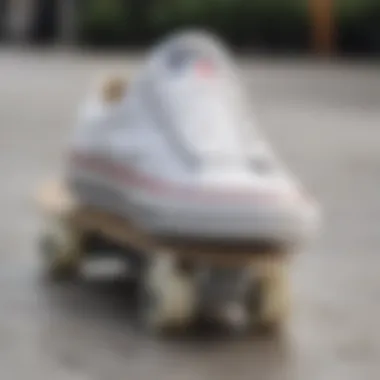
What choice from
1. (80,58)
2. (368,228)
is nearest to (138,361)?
(368,228)

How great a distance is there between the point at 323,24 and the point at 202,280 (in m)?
5.14

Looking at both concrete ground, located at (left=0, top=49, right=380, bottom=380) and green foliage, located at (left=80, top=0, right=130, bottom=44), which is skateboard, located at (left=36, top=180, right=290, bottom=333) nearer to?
concrete ground, located at (left=0, top=49, right=380, bottom=380)

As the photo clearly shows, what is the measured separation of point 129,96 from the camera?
1.53 meters

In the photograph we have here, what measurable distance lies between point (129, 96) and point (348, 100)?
2893 millimetres

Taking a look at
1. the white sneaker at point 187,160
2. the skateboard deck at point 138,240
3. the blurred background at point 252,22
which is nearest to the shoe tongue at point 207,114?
the white sneaker at point 187,160

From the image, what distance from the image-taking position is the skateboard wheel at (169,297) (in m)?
1.36

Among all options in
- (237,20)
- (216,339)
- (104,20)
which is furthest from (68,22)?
(216,339)

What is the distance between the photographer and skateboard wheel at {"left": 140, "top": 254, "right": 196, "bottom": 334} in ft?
4.47

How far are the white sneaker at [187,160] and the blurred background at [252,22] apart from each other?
483 centimetres

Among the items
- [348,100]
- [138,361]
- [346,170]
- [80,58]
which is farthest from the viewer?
[80,58]

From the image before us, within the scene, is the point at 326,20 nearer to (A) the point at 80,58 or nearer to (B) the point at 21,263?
(A) the point at 80,58

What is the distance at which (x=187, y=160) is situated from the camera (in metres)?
1.41

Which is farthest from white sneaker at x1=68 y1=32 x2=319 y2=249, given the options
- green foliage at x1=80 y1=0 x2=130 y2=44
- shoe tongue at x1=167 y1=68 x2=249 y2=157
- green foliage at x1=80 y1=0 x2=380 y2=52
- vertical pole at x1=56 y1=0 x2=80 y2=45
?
vertical pole at x1=56 y1=0 x2=80 y2=45

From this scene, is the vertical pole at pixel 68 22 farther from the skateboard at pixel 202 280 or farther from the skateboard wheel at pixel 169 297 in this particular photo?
the skateboard wheel at pixel 169 297
